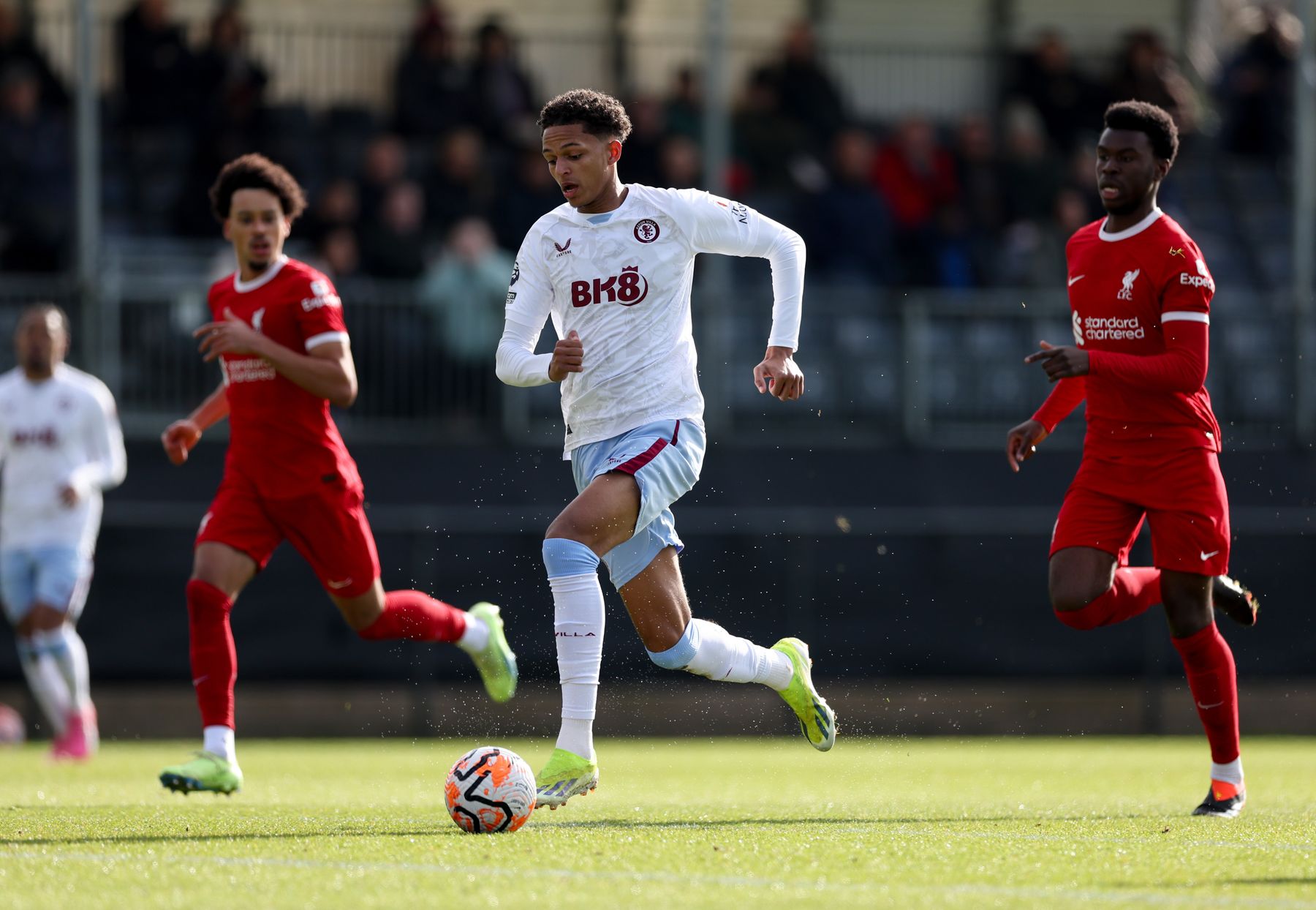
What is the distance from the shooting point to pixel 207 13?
68.5ft

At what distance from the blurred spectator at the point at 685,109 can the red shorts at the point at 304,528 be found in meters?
10.9

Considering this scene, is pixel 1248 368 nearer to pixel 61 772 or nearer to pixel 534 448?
pixel 534 448

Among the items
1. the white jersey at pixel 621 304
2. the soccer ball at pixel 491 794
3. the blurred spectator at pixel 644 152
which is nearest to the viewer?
the soccer ball at pixel 491 794

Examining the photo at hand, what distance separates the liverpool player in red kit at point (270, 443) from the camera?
7852 millimetres

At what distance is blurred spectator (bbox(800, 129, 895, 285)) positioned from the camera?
690 inches

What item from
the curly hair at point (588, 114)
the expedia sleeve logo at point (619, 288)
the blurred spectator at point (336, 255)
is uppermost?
the curly hair at point (588, 114)

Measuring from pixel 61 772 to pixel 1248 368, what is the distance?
34.0 ft

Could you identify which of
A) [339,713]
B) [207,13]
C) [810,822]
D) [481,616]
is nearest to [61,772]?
[481,616]

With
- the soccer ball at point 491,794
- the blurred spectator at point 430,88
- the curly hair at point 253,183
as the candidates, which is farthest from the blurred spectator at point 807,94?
the soccer ball at point 491,794

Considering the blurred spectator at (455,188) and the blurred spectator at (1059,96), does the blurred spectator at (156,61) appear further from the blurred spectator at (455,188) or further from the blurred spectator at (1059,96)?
the blurred spectator at (1059,96)

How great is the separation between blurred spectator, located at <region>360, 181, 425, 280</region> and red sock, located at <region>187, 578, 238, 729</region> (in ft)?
28.5

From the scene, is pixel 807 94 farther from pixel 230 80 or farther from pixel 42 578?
pixel 42 578

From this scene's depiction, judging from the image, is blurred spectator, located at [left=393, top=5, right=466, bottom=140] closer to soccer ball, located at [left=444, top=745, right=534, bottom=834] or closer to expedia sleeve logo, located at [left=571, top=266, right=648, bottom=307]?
expedia sleeve logo, located at [left=571, top=266, right=648, bottom=307]

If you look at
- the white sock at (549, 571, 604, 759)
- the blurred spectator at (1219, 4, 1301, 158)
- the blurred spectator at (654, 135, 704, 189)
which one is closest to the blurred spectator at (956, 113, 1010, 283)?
the blurred spectator at (654, 135, 704, 189)
